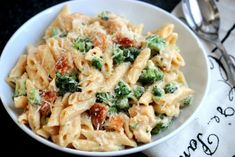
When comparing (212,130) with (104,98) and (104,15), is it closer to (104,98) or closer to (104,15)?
(104,98)

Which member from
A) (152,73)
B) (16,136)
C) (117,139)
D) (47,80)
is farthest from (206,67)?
(16,136)

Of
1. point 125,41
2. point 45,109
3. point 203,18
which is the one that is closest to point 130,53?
point 125,41

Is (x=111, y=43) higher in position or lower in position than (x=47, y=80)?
higher

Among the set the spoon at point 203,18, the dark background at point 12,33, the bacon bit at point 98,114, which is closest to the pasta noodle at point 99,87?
the bacon bit at point 98,114

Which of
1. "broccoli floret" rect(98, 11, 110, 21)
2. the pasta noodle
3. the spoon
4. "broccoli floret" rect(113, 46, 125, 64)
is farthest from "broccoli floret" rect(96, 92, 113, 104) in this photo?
the spoon

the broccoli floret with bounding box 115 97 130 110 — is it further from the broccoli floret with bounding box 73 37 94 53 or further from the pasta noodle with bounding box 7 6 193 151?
the broccoli floret with bounding box 73 37 94 53

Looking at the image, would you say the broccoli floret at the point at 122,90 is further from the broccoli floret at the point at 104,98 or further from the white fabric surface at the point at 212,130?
the white fabric surface at the point at 212,130

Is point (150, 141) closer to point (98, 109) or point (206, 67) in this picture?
point (98, 109)
